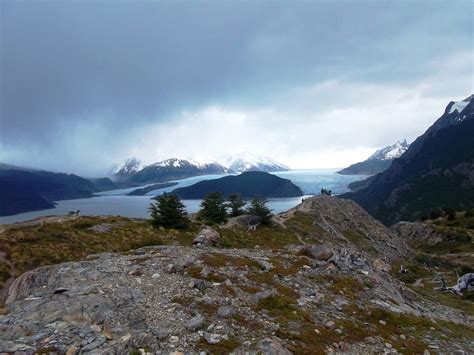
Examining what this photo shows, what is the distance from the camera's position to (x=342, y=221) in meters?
69.1

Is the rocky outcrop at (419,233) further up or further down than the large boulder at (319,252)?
further down

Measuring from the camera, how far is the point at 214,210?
46094 mm

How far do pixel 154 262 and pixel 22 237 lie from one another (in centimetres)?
1535

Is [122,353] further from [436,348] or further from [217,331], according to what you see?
[436,348]

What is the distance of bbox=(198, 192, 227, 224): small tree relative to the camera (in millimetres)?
45438

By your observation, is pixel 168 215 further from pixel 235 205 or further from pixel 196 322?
pixel 196 322

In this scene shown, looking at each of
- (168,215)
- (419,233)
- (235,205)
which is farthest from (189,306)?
(419,233)

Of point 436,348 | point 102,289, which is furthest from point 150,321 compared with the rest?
point 436,348

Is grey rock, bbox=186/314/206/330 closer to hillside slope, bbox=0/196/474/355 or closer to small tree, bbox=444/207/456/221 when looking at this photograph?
hillside slope, bbox=0/196/474/355

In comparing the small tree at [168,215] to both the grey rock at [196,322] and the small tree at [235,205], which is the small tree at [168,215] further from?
the grey rock at [196,322]

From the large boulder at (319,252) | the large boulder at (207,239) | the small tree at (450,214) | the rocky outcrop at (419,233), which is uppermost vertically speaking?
the large boulder at (207,239)

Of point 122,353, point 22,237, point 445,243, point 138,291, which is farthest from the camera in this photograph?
point 445,243

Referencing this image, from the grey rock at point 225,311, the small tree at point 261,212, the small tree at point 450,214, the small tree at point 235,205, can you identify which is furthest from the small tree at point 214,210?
the small tree at point 450,214

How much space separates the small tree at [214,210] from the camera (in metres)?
45.4
